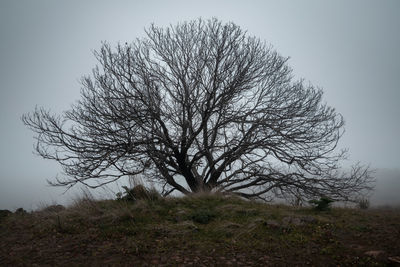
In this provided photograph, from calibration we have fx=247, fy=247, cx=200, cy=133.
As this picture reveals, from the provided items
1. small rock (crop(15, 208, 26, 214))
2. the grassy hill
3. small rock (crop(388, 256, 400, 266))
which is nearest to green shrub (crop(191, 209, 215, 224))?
the grassy hill

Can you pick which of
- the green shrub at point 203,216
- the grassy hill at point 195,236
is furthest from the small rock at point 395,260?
the green shrub at point 203,216

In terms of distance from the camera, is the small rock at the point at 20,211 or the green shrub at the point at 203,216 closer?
the green shrub at the point at 203,216

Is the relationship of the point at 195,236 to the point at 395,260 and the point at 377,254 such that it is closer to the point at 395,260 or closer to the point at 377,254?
the point at 377,254

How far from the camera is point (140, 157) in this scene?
711cm

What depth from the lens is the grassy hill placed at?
315 centimetres

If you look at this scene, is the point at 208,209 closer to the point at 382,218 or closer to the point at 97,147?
the point at 382,218

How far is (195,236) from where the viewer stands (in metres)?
3.92

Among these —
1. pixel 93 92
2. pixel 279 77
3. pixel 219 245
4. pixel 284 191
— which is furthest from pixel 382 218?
pixel 93 92

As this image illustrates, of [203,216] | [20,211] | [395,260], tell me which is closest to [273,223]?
[203,216]

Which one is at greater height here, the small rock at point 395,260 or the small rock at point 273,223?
the small rock at point 273,223

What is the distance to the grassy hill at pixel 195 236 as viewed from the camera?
3.15 meters

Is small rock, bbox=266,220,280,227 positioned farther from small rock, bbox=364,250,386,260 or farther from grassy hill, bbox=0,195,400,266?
small rock, bbox=364,250,386,260

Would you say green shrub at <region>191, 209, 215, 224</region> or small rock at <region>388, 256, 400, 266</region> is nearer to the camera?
small rock at <region>388, 256, 400, 266</region>

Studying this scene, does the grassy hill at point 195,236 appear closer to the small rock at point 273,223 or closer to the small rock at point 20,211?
the small rock at point 273,223
